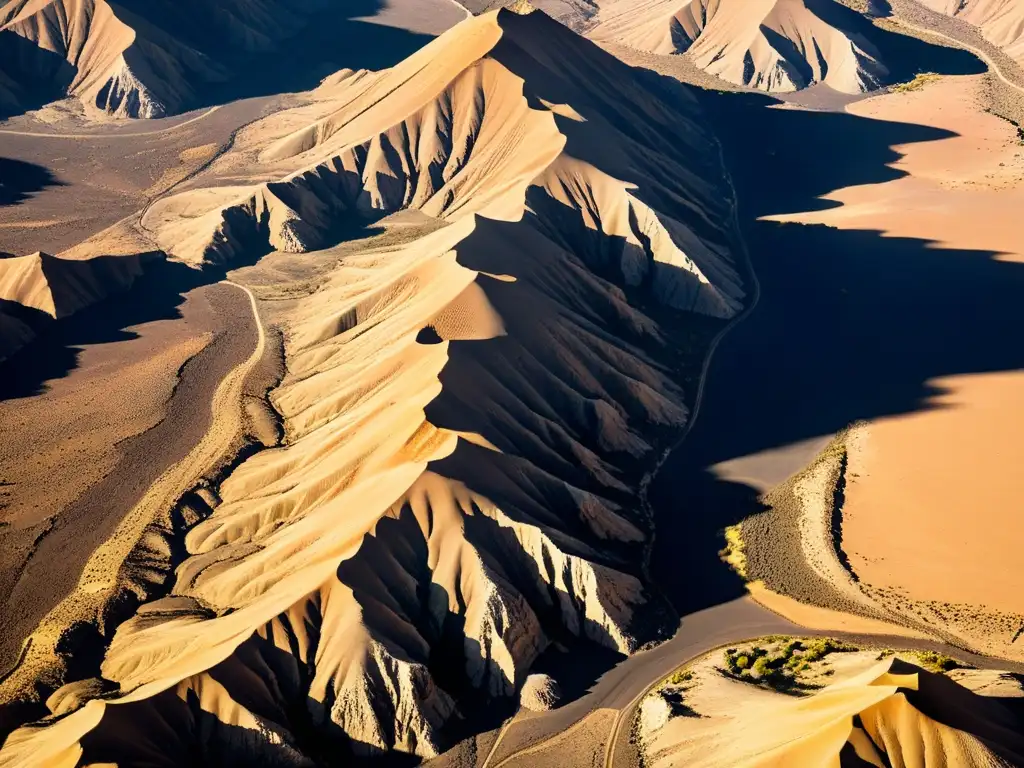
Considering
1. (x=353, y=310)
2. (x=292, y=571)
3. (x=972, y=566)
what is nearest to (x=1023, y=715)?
(x=972, y=566)

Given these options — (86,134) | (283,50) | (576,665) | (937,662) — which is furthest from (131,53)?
(937,662)

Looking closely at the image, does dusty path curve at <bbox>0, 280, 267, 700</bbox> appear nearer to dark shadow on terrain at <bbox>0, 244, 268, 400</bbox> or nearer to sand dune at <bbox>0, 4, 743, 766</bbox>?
sand dune at <bbox>0, 4, 743, 766</bbox>

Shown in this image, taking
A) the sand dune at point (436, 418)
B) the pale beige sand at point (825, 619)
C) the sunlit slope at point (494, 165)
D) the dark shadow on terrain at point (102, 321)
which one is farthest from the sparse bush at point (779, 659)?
the dark shadow on terrain at point (102, 321)

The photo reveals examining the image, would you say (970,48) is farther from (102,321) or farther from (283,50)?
(102,321)

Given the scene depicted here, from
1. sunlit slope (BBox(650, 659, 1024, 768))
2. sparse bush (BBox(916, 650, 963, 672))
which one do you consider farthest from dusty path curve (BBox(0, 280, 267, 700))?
sparse bush (BBox(916, 650, 963, 672))

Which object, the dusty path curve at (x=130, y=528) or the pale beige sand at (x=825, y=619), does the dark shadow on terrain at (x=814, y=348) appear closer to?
the pale beige sand at (x=825, y=619)
